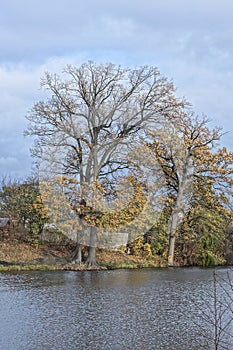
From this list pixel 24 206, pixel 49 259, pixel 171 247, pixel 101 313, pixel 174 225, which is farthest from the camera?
pixel 174 225

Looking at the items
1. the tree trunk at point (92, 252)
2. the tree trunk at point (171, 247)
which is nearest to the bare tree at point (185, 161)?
the tree trunk at point (171, 247)

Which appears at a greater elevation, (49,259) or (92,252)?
(92,252)

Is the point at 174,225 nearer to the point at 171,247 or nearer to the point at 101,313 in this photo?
the point at 171,247

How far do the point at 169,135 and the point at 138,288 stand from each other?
36.0ft

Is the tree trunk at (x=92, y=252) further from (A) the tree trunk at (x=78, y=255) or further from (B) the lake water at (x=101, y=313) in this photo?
(B) the lake water at (x=101, y=313)

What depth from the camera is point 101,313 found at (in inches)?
387

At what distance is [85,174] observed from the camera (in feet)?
67.5

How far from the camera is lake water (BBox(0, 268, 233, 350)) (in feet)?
25.2

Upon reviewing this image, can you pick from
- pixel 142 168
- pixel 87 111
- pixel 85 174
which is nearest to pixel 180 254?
pixel 142 168

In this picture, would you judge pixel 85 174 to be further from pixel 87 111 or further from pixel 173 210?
pixel 173 210

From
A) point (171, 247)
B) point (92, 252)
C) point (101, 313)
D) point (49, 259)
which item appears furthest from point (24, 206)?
point (101, 313)

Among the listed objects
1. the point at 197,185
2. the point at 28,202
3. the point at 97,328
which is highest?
the point at 197,185

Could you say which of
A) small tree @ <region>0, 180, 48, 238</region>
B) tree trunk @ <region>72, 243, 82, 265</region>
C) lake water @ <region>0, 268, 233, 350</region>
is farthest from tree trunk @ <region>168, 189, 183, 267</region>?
lake water @ <region>0, 268, 233, 350</region>

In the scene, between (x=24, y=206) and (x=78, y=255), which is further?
(x=24, y=206)
